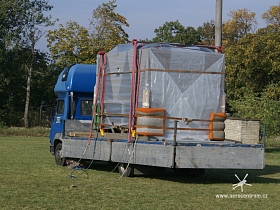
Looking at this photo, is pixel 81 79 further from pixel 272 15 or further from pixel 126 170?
pixel 272 15

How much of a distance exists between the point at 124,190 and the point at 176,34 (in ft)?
201

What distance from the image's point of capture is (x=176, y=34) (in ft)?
235

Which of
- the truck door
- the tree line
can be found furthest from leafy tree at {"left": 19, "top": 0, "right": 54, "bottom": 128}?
the truck door

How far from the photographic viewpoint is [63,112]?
59.5ft

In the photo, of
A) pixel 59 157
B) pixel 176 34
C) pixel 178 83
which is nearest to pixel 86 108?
pixel 59 157

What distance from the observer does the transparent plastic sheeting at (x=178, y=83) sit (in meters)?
→ 13.3

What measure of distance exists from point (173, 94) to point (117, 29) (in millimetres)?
34299

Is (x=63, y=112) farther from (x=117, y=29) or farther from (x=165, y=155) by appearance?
(x=117, y=29)

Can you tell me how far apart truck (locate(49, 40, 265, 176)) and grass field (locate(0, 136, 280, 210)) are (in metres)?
0.54

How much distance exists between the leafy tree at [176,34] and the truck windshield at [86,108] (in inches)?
1992

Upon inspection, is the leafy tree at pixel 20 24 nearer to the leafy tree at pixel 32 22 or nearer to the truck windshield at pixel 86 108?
the leafy tree at pixel 32 22

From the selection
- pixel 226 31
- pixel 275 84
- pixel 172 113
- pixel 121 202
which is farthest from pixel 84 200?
pixel 226 31

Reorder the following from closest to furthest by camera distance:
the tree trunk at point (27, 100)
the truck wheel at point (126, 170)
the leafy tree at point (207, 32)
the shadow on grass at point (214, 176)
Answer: the truck wheel at point (126, 170) → the shadow on grass at point (214, 176) → the tree trunk at point (27, 100) → the leafy tree at point (207, 32)

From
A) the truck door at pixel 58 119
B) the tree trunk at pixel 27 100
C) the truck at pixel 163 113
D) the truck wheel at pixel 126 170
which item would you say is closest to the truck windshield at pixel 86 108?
the truck door at pixel 58 119
